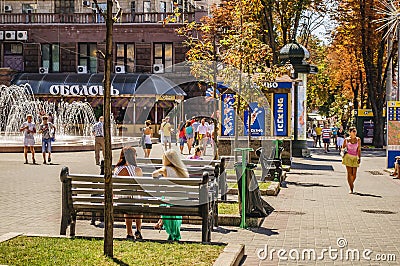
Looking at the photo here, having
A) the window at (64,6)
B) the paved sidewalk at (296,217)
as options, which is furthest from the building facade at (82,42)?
the paved sidewalk at (296,217)

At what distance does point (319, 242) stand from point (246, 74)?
975cm

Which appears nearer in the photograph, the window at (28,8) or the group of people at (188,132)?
the group of people at (188,132)

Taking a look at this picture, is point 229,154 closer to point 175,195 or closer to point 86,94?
point 175,195

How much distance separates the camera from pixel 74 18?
176 feet

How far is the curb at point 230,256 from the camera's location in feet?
24.4

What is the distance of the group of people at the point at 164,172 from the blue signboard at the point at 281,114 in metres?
15.3

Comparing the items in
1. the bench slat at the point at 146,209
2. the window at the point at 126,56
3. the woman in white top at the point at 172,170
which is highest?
the window at the point at 126,56

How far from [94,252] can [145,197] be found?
6.05 ft

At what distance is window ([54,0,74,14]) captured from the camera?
55.8 m

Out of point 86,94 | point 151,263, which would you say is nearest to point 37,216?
point 151,263

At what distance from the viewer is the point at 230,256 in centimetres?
776

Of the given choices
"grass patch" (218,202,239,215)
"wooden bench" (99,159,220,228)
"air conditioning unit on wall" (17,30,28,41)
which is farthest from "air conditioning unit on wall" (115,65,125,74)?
"grass patch" (218,202,239,215)

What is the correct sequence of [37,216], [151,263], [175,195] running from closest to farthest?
1. [151,263]
2. [175,195]
3. [37,216]

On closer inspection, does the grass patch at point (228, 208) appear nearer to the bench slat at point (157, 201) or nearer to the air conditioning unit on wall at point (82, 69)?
the bench slat at point (157, 201)
